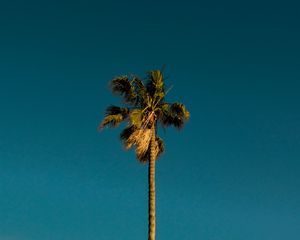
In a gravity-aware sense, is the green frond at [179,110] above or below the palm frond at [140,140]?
above

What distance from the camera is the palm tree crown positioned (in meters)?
46.4

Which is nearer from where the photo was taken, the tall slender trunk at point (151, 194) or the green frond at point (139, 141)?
the tall slender trunk at point (151, 194)

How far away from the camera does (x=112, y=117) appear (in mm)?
47781

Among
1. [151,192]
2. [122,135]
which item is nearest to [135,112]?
[122,135]

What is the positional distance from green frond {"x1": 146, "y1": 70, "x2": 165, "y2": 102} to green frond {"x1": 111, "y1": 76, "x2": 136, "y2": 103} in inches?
42.8

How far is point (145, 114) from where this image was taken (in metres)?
47.4

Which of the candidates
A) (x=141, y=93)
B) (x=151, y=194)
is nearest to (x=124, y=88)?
(x=141, y=93)

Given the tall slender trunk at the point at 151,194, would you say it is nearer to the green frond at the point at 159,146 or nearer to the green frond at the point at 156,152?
the green frond at the point at 156,152

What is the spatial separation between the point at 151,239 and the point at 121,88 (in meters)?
11.1

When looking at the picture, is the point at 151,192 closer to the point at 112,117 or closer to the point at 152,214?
the point at 152,214

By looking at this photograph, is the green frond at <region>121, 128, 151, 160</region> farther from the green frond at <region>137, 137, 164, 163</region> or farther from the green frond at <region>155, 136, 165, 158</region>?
the green frond at <region>155, 136, 165, 158</region>

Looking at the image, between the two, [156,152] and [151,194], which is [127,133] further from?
[151,194]

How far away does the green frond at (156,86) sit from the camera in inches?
1895

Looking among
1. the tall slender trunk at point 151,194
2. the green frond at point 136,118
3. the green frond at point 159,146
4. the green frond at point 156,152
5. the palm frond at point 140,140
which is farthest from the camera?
the green frond at point 159,146
